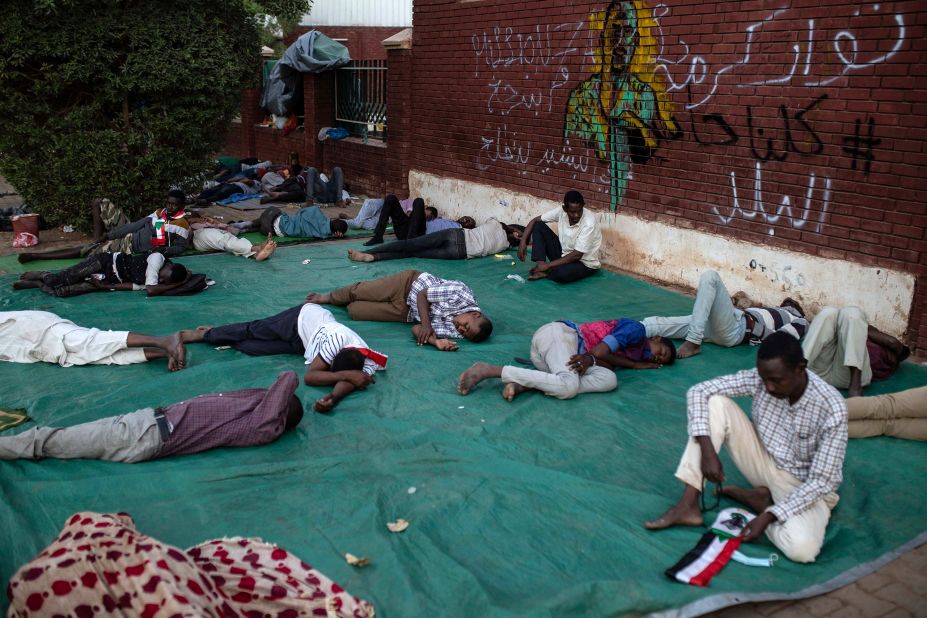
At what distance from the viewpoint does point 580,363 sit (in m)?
5.51

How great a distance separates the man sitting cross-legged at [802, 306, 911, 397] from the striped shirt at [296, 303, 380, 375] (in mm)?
3252

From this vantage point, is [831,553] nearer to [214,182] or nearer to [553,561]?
[553,561]

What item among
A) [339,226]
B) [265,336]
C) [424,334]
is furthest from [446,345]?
[339,226]

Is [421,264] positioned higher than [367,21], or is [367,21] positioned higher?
[367,21]

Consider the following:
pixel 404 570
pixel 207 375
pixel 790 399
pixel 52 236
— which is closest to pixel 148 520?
pixel 404 570

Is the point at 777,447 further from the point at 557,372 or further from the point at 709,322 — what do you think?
the point at 709,322

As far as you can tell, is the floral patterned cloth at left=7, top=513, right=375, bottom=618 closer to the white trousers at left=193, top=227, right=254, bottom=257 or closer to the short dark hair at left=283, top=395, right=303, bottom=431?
the short dark hair at left=283, top=395, right=303, bottom=431

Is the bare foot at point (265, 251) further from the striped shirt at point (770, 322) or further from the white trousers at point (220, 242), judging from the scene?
the striped shirt at point (770, 322)

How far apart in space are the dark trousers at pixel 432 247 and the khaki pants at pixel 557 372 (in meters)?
3.79

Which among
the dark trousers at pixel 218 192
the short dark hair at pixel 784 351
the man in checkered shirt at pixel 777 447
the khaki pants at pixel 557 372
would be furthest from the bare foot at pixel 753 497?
the dark trousers at pixel 218 192

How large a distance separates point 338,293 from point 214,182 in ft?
27.2

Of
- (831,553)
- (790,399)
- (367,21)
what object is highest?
(367,21)

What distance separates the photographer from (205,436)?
15.1 feet

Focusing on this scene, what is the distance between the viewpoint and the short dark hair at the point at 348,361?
5.54 m
